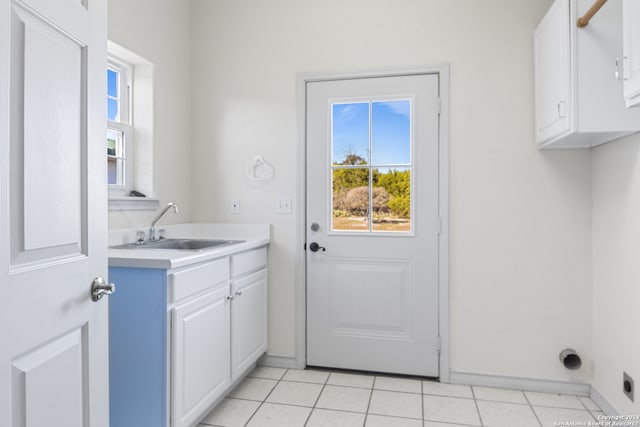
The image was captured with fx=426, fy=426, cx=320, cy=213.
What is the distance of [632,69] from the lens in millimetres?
1496

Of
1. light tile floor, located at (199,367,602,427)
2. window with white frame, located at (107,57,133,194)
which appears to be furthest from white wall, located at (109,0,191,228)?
light tile floor, located at (199,367,602,427)

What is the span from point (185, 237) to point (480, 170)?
1.99m

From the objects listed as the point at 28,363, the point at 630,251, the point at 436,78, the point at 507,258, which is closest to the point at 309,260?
the point at 507,258

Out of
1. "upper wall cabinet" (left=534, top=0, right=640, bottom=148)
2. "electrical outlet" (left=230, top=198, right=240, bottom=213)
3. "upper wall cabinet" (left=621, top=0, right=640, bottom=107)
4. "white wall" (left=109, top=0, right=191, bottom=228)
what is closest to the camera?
"upper wall cabinet" (left=621, top=0, right=640, bottom=107)

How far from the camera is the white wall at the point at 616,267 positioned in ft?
6.64

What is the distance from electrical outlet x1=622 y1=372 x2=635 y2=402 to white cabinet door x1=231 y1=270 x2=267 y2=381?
1990mm

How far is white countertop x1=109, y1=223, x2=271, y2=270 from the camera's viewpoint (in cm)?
179

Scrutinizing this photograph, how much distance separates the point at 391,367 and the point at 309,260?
34.5 inches

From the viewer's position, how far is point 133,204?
97.5 inches

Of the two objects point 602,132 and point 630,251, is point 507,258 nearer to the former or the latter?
point 630,251

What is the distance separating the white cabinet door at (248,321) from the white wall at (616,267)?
1.99 metres

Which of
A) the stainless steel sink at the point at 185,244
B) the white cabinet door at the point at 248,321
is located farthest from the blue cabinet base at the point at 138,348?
the stainless steel sink at the point at 185,244

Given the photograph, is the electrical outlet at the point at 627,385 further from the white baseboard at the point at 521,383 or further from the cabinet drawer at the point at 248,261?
the cabinet drawer at the point at 248,261

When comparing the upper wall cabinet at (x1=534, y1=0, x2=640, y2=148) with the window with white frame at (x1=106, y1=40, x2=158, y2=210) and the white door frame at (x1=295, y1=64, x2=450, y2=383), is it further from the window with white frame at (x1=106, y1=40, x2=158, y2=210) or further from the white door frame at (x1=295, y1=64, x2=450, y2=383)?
the window with white frame at (x1=106, y1=40, x2=158, y2=210)
